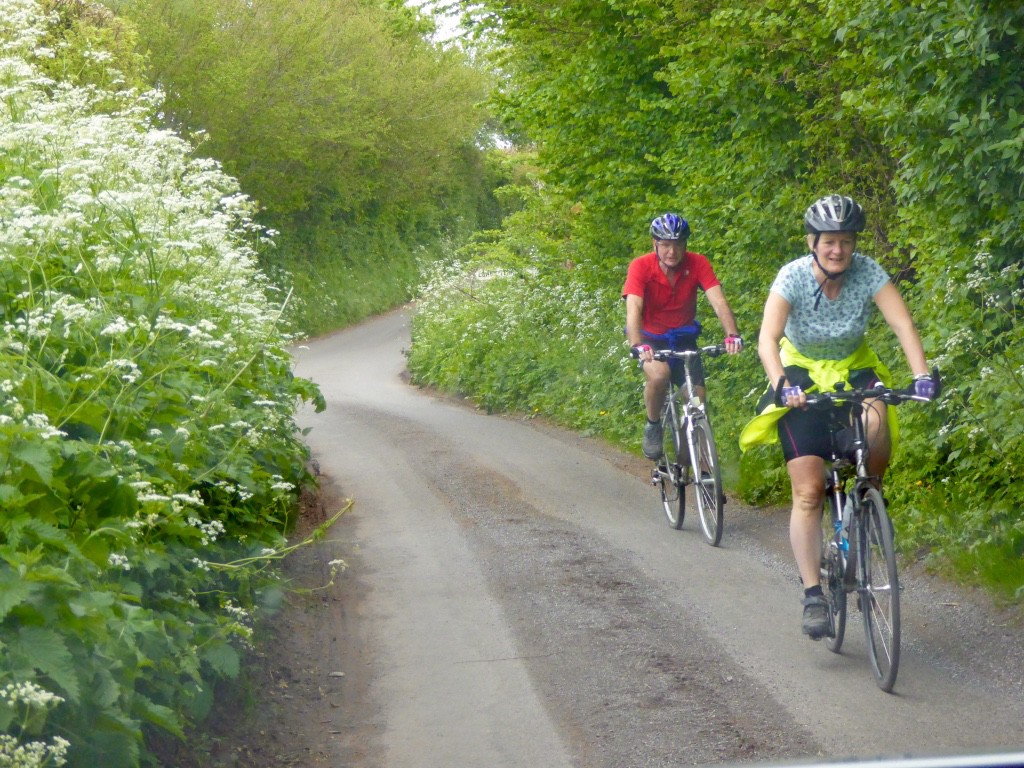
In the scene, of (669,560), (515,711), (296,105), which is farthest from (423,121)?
(515,711)

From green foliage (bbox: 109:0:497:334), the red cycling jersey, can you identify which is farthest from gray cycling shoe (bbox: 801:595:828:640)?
green foliage (bbox: 109:0:497:334)

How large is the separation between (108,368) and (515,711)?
2.26m

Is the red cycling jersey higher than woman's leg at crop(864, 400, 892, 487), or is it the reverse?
the red cycling jersey

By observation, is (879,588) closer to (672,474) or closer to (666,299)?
(672,474)

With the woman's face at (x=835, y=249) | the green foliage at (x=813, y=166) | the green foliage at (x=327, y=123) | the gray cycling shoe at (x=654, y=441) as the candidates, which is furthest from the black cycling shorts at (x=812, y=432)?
the green foliage at (x=327, y=123)

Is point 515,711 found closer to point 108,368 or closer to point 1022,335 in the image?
point 108,368

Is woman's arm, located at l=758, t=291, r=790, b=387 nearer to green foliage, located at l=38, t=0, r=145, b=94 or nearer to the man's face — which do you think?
the man's face

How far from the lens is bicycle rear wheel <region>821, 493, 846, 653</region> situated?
5.81 m

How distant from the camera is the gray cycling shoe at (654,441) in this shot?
955 cm

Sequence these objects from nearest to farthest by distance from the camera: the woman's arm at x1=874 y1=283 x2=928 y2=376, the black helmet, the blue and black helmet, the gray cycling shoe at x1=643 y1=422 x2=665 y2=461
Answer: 1. the woman's arm at x1=874 y1=283 x2=928 y2=376
2. the black helmet
3. the blue and black helmet
4. the gray cycling shoe at x1=643 y1=422 x2=665 y2=461

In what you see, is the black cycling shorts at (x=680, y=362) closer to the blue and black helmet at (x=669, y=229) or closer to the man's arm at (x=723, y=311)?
the man's arm at (x=723, y=311)

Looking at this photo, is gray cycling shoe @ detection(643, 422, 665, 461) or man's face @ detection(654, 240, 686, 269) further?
gray cycling shoe @ detection(643, 422, 665, 461)

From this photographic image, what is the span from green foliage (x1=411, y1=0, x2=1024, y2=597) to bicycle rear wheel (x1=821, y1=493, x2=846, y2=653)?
1.06m

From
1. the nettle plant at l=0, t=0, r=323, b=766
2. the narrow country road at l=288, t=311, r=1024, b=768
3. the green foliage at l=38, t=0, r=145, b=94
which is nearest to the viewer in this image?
the nettle plant at l=0, t=0, r=323, b=766
